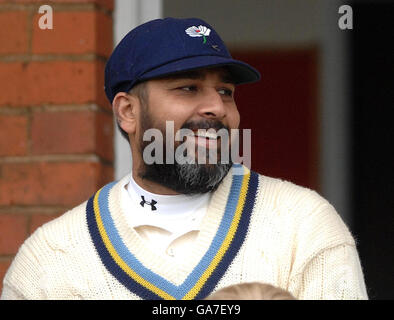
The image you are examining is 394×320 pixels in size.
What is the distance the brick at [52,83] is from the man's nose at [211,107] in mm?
862

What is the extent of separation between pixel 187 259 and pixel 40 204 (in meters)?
0.96

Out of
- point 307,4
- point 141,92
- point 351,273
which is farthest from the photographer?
point 307,4

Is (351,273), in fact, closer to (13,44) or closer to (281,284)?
(281,284)

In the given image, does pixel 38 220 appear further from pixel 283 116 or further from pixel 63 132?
pixel 283 116

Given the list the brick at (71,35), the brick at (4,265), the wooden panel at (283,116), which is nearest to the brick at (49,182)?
Result: the brick at (4,265)

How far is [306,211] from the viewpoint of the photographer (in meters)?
3.09

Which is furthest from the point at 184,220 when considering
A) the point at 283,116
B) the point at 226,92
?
the point at 283,116

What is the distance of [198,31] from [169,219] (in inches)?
21.0

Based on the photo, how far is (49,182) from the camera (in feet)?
12.6

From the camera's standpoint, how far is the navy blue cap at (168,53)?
3.08 m

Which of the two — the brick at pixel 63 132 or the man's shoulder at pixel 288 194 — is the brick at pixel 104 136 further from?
the man's shoulder at pixel 288 194
